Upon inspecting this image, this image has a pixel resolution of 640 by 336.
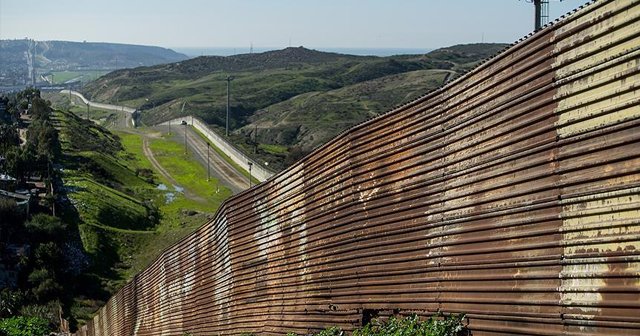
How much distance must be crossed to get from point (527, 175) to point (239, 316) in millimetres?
8699

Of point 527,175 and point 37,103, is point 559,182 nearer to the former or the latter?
point 527,175

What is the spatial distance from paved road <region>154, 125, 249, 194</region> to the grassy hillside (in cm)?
110

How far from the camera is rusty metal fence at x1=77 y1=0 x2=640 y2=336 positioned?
280 inches

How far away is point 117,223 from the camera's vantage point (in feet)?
139

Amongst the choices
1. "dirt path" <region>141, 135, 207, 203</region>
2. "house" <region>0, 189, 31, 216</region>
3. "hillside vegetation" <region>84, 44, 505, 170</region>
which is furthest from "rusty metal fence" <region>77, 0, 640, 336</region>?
"hillside vegetation" <region>84, 44, 505, 170</region>

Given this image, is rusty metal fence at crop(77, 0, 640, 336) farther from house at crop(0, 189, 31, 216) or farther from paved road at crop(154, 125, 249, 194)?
paved road at crop(154, 125, 249, 194)

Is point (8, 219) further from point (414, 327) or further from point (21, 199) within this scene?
point (414, 327)

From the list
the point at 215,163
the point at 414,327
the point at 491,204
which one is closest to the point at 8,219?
the point at 414,327

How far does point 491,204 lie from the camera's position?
873 cm

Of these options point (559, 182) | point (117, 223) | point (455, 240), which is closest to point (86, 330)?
point (117, 223)

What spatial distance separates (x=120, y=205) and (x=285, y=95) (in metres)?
93.0

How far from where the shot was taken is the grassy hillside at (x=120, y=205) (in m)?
35.4

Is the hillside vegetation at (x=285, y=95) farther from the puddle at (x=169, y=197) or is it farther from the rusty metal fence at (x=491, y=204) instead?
the rusty metal fence at (x=491, y=204)

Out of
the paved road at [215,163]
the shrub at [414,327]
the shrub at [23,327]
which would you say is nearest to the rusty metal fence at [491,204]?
the shrub at [414,327]
